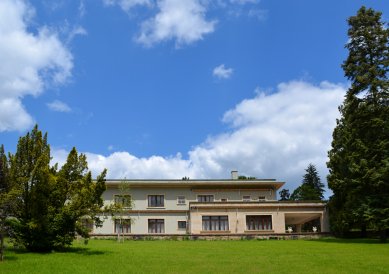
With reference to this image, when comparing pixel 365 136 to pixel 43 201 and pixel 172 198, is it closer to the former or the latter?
pixel 172 198

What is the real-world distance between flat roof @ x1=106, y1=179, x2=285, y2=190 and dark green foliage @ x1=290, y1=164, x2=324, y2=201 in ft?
132

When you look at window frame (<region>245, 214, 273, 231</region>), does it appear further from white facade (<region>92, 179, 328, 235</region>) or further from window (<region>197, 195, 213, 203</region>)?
window (<region>197, 195, 213, 203</region>)

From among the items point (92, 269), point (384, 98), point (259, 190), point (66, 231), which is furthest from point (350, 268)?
point (259, 190)

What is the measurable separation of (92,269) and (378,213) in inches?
980

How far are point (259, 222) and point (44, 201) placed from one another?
26899 mm

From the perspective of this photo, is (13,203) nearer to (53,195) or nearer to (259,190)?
(53,195)

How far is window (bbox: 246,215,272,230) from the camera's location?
45344mm

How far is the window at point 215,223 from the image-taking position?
148ft

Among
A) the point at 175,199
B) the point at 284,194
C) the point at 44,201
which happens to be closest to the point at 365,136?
the point at 175,199

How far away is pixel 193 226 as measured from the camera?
147ft

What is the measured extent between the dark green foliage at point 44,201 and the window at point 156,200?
84.5 feet

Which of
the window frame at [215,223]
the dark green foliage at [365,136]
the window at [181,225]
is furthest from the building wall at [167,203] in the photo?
the dark green foliage at [365,136]

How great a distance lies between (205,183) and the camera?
163 feet

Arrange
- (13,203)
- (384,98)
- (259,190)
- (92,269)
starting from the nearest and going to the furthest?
(92,269) → (13,203) → (384,98) → (259,190)
